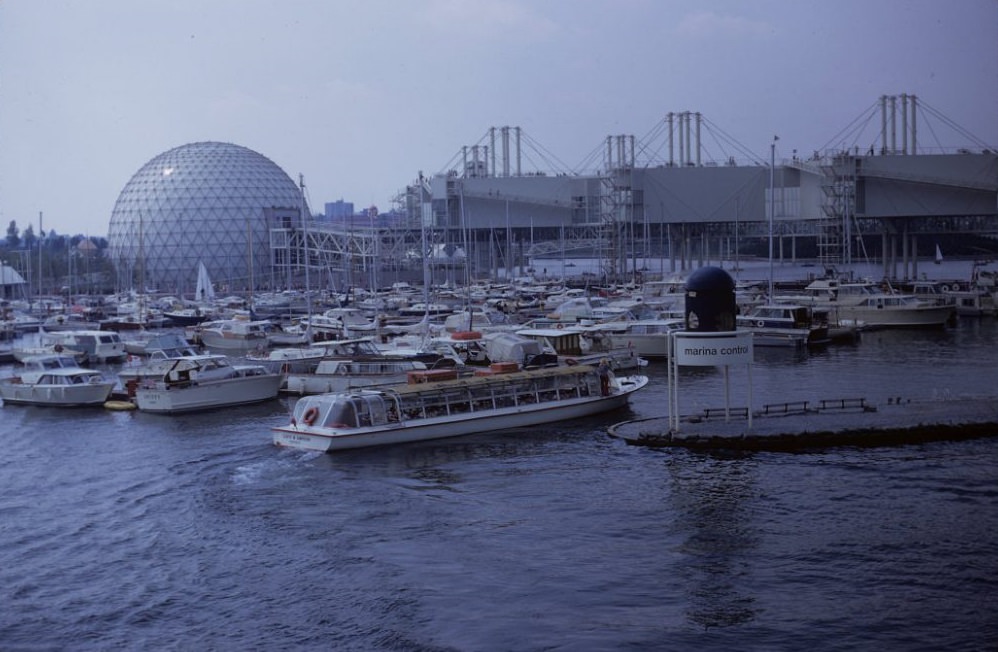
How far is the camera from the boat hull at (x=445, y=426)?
30656 mm

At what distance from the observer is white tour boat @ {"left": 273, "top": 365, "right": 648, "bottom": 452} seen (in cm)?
3105

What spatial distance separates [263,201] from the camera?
116625 mm

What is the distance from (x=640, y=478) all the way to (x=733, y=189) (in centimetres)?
7657

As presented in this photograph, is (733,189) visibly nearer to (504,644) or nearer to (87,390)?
(87,390)

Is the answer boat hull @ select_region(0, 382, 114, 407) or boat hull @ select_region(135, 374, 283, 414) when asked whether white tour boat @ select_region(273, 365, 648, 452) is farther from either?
boat hull @ select_region(0, 382, 114, 407)

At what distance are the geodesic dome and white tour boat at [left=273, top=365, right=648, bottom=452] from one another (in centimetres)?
7830

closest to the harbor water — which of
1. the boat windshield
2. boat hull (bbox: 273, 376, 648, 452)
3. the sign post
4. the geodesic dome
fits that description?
boat hull (bbox: 273, 376, 648, 452)

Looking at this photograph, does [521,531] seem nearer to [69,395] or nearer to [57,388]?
[69,395]

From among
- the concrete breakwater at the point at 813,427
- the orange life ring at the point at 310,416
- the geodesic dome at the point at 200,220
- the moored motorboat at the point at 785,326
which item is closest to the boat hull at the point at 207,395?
the orange life ring at the point at 310,416

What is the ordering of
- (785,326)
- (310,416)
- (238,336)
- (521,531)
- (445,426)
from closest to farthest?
→ (521,531)
(310,416)
(445,426)
(785,326)
(238,336)

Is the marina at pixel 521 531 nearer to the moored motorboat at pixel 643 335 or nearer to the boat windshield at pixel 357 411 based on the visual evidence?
the boat windshield at pixel 357 411

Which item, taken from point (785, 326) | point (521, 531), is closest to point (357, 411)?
point (521, 531)

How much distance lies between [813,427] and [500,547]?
11788 mm

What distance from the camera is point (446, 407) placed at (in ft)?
108
